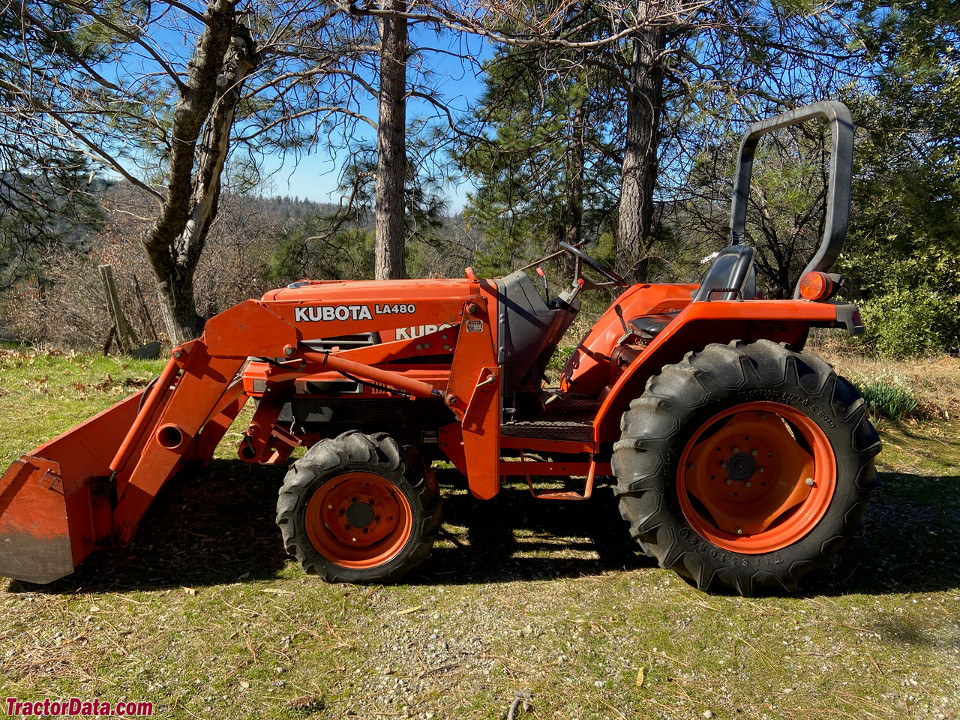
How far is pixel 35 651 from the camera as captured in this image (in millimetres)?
2498

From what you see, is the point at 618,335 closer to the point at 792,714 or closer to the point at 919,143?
the point at 792,714

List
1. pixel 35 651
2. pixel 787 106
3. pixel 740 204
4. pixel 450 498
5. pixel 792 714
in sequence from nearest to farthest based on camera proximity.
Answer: pixel 792 714, pixel 35 651, pixel 740 204, pixel 450 498, pixel 787 106

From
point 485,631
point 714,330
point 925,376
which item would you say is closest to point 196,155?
point 714,330

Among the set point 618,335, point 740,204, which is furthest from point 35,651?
point 740,204

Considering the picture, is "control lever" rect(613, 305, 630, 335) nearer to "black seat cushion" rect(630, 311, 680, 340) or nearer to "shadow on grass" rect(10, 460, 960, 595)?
"black seat cushion" rect(630, 311, 680, 340)

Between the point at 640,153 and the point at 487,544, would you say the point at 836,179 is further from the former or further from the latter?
the point at 640,153

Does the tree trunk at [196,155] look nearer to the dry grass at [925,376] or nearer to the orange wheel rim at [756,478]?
the orange wheel rim at [756,478]

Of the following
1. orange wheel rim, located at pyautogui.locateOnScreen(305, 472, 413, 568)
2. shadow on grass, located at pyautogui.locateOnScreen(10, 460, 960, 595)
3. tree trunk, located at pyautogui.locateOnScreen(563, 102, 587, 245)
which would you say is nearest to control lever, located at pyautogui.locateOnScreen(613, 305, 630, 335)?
shadow on grass, located at pyautogui.locateOnScreen(10, 460, 960, 595)

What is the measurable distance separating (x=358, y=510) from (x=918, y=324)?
36.7 feet

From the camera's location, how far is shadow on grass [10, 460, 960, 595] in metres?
3.12

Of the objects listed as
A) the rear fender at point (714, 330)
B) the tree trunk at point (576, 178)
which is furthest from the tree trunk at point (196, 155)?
the rear fender at point (714, 330)

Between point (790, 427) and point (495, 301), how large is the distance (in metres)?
1.74

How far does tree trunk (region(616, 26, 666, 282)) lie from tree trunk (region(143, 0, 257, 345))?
4697 millimetres

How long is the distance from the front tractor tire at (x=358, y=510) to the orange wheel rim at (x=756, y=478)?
1.27m
